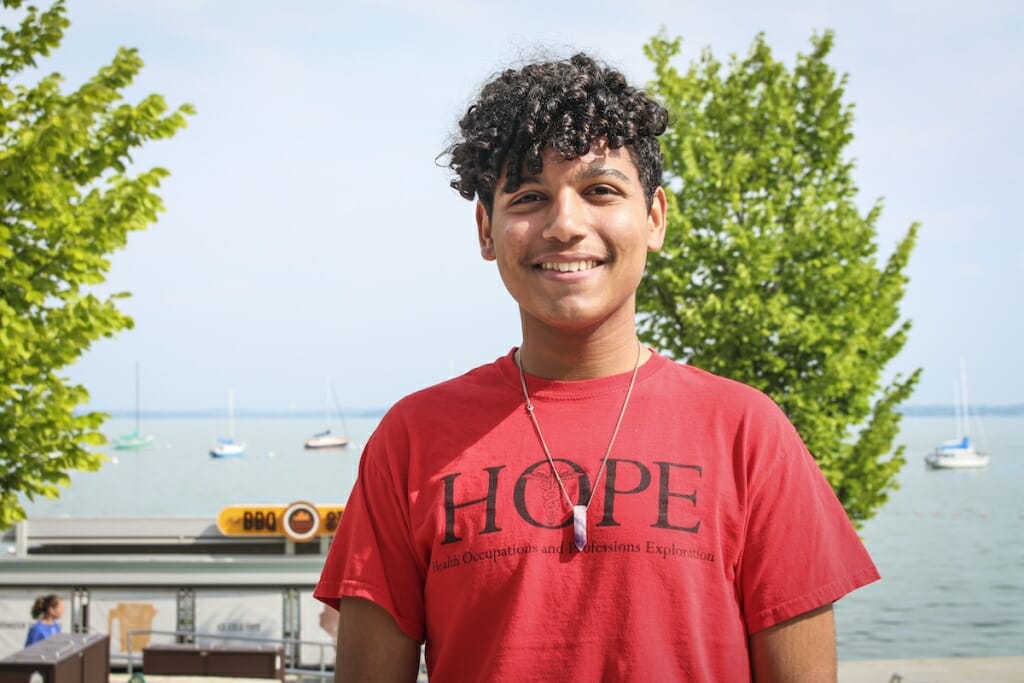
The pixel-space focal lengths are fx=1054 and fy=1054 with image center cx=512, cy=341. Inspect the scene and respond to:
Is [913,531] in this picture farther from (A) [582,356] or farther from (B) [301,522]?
(A) [582,356]

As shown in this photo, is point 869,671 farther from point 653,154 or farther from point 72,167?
point 653,154

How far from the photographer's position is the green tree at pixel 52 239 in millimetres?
10008

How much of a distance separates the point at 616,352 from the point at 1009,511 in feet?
323

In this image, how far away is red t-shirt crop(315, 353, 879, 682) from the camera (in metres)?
2.14

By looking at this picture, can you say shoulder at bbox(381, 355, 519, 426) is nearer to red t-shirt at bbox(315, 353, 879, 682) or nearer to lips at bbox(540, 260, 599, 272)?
red t-shirt at bbox(315, 353, 879, 682)

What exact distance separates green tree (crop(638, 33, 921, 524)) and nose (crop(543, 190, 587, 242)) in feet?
51.6

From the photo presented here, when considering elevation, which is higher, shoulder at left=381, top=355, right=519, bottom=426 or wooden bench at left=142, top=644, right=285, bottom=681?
shoulder at left=381, top=355, right=519, bottom=426

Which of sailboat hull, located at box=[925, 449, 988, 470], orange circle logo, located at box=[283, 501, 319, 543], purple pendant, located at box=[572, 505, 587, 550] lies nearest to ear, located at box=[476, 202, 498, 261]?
purple pendant, located at box=[572, 505, 587, 550]

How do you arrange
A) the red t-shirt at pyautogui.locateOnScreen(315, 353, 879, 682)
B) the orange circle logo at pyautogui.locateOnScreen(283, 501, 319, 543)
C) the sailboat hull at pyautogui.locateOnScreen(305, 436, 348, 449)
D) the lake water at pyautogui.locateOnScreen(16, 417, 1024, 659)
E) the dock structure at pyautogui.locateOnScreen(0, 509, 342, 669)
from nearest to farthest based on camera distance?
the red t-shirt at pyautogui.locateOnScreen(315, 353, 879, 682) → the dock structure at pyautogui.locateOnScreen(0, 509, 342, 669) → the orange circle logo at pyautogui.locateOnScreen(283, 501, 319, 543) → the lake water at pyautogui.locateOnScreen(16, 417, 1024, 659) → the sailboat hull at pyautogui.locateOnScreen(305, 436, 348, 449)

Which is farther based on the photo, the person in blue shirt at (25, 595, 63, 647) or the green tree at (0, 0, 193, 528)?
the person in blue shirt at (25, 595, 63, 647)

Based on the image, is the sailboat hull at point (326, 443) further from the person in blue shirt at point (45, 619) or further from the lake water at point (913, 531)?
the person in blue shirt at point (45, 619)

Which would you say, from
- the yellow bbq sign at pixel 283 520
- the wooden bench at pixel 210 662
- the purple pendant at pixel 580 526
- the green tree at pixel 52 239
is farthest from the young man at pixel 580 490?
the yellow bbq sign at pixel 283 520

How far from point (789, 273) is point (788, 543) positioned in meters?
17.0

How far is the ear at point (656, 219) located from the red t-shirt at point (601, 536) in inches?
12.7
